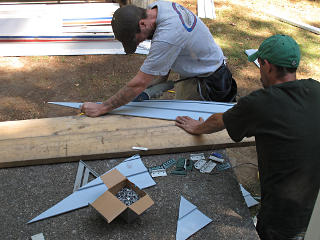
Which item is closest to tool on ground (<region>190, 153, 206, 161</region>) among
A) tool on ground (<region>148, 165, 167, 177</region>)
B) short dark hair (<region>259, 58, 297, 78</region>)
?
tool on ground (<region>148, 165, 167, 177</region>)

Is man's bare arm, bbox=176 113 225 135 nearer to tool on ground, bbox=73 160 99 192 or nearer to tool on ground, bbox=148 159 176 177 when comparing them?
tool on ground, bbox=148 159 176 177

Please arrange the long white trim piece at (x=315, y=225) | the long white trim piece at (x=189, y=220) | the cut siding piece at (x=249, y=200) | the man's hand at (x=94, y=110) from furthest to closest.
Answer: the cut siding piece at (x=249, y=200) < the man's hand at (x=94, y=110) < the long white trim piece at (x=189, y=220) < the long white trim piece at (x=315, y=225)

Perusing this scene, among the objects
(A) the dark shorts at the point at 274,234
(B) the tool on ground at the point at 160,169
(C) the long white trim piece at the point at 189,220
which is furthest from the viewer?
(B) the tool on ground at the point at 160,169

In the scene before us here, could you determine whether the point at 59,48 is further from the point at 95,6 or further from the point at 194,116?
the point at 194,116

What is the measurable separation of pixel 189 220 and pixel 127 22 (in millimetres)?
1496

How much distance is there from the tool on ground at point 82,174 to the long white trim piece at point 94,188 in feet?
0.14

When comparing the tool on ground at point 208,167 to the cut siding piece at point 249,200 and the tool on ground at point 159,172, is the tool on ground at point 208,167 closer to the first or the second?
the tool on ground at point 159,172

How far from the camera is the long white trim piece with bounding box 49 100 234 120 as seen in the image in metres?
2.73

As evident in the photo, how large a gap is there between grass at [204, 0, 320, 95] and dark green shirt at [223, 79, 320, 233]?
3299 millimetres

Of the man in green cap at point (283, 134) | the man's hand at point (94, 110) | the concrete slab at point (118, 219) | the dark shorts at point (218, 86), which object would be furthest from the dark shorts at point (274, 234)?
the man's hand at point (94, 110)

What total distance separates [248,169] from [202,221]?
6.54 ft

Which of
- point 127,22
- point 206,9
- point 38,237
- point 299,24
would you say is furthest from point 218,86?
point 299,24

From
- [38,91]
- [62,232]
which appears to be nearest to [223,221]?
[62,232]

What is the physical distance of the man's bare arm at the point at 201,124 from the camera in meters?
2.15
